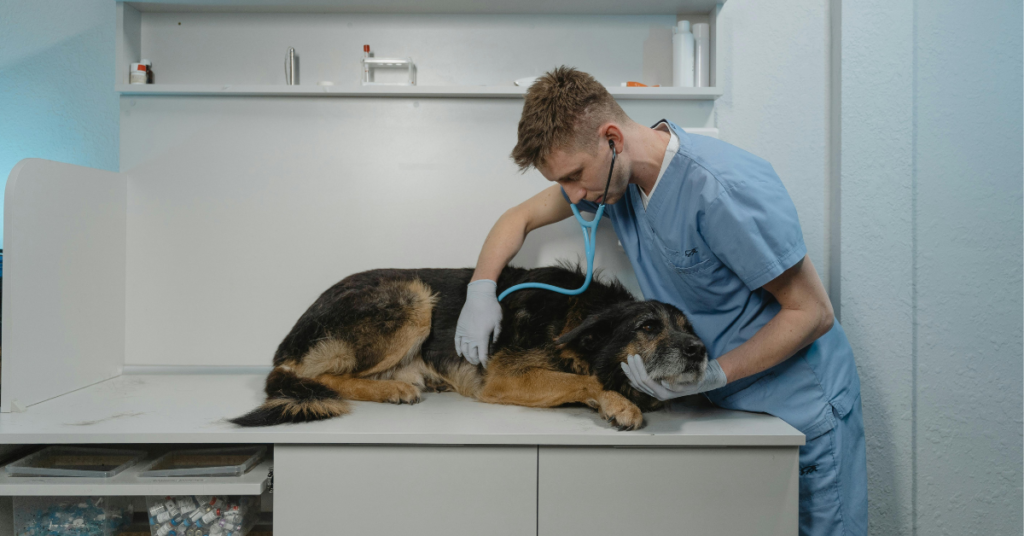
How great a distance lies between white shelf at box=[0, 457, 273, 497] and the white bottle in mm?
1924

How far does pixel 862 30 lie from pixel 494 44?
1.42 metres

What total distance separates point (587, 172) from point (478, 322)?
24.4 inches

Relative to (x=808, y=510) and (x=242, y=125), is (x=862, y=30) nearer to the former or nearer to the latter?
(x=808, y=510)

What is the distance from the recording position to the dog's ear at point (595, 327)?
1.57 metres

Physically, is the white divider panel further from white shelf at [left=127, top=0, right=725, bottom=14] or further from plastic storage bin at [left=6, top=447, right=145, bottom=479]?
white shelf at [left=127, top=0, right=725, bottom=14]

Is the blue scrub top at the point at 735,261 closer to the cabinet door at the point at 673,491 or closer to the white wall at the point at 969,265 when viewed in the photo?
the cabinet door at the point at 673,491

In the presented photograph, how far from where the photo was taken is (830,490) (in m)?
1.49

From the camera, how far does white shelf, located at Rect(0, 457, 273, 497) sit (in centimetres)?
133

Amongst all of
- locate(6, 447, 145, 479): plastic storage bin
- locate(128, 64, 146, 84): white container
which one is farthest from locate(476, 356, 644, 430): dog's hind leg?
locate(128, 64, 146, 84): white container

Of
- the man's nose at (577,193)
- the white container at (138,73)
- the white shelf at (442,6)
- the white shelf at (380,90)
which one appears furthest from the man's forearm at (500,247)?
the white container at (138,73)

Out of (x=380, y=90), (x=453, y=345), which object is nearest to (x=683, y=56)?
(x=380, y=90)

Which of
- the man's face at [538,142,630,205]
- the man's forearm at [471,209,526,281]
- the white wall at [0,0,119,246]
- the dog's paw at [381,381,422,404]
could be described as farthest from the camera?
the white wall at [0,0,119,246]

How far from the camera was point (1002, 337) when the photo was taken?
197 cm

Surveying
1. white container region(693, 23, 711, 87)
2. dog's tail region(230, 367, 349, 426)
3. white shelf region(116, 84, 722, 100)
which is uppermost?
white container region(693, 23, 711, 87)
